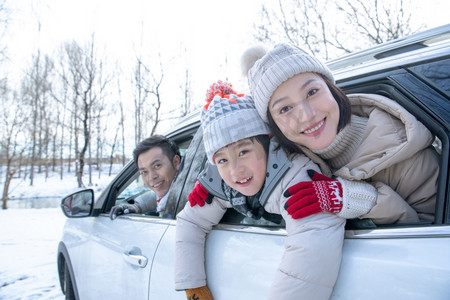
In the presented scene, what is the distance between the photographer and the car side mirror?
2.46 metres

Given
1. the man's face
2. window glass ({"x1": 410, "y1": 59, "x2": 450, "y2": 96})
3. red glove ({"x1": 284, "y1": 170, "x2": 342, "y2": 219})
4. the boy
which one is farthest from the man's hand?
window glass ({"x1": 410, "y1": 59, "x2": 450, "y2": 96})

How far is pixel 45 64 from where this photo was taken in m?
22.3

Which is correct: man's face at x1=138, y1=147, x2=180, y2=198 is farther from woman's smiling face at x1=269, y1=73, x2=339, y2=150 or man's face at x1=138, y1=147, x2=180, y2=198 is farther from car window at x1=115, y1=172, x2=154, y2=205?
woman's smiling face at x1=269, y1=73, x2=339, y2=150

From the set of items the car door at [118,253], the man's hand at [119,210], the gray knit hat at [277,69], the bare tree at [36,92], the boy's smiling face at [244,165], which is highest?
the bare tree at [36,92]

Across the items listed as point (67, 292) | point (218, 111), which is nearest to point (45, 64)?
point (67, 292)

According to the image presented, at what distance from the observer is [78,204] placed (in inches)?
100

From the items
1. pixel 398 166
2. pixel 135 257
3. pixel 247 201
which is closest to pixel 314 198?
pixel 398 166

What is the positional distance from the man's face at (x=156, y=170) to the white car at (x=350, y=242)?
27cm

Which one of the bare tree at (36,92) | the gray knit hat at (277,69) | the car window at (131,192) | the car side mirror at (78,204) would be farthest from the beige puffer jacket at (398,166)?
the bare tree at (36,92)

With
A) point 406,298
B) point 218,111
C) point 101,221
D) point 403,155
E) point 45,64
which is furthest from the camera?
point 45,64

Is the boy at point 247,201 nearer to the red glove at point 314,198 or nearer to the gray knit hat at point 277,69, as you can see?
the red glove at point 314,198

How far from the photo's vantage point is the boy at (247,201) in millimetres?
912

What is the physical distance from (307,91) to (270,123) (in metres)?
0.21

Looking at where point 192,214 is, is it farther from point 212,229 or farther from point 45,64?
point 45,64
